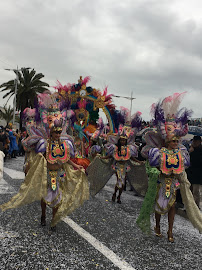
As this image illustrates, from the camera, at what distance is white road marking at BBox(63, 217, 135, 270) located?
10.4 ft

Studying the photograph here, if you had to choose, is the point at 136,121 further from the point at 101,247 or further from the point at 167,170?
the point at 101,247

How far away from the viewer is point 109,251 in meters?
3.52

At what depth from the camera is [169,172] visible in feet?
13.8

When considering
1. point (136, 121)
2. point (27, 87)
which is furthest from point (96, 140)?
point (27, 87)

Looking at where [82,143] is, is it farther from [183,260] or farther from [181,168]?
[183,260]

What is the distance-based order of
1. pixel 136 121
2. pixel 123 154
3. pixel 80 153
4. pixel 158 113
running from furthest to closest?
pixel 80 153 → pixel 136 121 → pixel 123 154 → pixel 158 113

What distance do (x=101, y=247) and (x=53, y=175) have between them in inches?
51.9

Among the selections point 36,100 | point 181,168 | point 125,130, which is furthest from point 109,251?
point 125,130

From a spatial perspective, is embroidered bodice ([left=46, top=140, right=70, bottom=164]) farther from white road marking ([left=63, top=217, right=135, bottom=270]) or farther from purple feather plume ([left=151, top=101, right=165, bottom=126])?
purple feather plume ([left=151, top=101, right=165, bottom=126])

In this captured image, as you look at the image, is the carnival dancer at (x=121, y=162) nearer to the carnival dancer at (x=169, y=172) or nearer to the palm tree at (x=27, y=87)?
the carnival dancer at (x=169, y=172)

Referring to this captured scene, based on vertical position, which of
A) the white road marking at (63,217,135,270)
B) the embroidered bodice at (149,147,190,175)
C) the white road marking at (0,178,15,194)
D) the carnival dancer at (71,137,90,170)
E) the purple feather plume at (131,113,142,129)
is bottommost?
the white road marking at (0,178,15,194)

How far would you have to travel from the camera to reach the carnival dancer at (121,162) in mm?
6441

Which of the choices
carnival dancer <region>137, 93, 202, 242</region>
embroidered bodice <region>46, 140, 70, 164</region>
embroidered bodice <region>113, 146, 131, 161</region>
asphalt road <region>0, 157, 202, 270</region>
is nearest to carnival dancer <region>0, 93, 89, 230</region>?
embroidered bodice <region>46, 140, 70, 164</region>

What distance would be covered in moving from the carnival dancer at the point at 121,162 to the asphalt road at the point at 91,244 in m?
1.35
